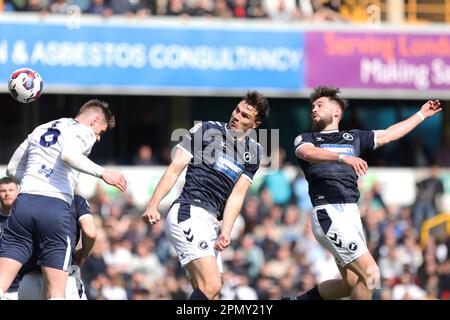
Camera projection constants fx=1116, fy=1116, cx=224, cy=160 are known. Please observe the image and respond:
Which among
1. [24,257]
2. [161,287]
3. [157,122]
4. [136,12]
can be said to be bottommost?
[161,287]

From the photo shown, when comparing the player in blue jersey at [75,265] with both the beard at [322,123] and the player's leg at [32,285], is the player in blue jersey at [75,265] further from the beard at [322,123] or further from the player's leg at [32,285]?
the beard at [322,123]

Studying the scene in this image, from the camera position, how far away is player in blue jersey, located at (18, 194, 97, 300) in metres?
11.4

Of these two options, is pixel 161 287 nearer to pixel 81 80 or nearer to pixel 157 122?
pixel 81 80

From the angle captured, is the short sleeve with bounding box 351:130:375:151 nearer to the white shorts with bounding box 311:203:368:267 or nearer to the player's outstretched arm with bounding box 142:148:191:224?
the white shorts with bounding box 311:203:368:267

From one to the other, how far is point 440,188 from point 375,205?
6.09 ft

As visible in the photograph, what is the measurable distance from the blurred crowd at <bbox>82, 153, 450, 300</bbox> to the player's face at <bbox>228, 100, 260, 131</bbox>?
590cm

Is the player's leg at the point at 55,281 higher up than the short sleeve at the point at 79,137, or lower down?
lower down

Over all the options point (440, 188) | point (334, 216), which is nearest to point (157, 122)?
point (440, 188)

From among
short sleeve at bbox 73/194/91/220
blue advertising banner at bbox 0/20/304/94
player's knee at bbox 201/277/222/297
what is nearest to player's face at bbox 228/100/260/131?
player's knee at bbox 201/277/222/297

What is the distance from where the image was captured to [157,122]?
2505 centimetres

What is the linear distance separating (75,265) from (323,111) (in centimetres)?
307

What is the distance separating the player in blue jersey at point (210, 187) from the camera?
11.2m

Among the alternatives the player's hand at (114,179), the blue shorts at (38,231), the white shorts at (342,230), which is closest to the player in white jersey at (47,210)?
the blue shorts at (38,231)

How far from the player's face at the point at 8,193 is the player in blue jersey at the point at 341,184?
306 centimetres
